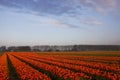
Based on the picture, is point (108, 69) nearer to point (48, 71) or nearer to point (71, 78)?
point (48, 71)

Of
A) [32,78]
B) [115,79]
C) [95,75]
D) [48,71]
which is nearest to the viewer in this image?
[115,79]

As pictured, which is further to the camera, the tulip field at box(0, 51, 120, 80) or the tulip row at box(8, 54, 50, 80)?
the tulip field at box(0, 51, 120, 80)

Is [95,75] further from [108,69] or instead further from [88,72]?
[108,69]

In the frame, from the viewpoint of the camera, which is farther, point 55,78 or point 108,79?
point 55,78

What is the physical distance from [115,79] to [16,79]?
6.93 meters

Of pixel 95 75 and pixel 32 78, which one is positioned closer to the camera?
pixel 32 78

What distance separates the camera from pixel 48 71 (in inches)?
687

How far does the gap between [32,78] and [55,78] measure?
90.4 inches

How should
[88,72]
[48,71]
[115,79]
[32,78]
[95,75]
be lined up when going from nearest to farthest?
[115,79], [32,78], [95,75], [88,72], [48,71]

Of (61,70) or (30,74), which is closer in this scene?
(30,74)

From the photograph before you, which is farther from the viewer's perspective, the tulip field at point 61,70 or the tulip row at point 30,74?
the tulip field at point 61,70

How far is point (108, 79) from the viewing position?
12719mm

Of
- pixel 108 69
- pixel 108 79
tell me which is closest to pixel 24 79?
pixel 108 79

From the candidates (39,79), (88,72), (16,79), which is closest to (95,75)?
(88,72)
